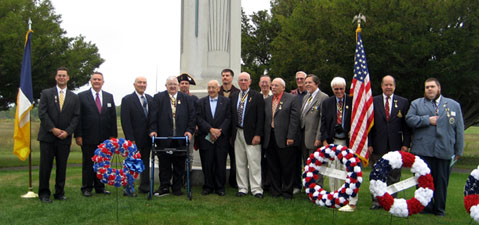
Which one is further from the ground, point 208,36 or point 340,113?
point 208,36

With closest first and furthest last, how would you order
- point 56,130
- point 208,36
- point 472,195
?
point 472,195 < point 56,130 < point 208,36

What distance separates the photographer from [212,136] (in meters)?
7.78

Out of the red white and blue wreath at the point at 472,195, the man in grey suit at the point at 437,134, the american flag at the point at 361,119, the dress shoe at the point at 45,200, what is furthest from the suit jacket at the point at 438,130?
the dress shoe at the point at 45,200

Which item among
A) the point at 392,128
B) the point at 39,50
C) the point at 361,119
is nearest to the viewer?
the point at 361,119

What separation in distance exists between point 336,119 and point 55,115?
4.48 meters

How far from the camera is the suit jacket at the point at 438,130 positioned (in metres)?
6.67

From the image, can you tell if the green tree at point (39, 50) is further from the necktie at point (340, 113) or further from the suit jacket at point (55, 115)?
the necktie at point (340, 113)

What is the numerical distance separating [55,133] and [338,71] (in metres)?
14.1

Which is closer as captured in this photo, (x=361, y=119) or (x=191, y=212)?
(x=191, y=212)

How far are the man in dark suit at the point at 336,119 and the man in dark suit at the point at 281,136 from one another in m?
0.52

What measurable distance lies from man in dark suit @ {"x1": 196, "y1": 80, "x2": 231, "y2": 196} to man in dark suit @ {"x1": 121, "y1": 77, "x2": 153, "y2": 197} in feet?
2.97

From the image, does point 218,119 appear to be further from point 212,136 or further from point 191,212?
point 191,212

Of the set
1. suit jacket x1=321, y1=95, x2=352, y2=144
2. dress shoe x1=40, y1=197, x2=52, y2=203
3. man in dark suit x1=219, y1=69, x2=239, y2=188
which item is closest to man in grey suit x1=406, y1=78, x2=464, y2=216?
suit jacket x1=321, y1=95, x2=352, y2=144

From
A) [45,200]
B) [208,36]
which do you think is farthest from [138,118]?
[208,36]
